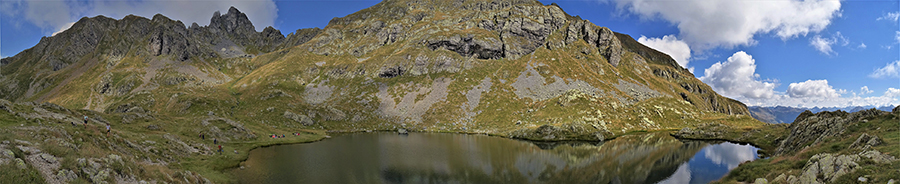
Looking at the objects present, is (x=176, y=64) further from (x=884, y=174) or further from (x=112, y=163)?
(x=884, y=174)

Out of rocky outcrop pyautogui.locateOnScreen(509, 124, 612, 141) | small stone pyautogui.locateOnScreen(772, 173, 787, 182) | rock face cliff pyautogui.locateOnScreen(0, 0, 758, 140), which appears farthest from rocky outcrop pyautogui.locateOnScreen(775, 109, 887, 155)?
rock face cliff pyautogui.locateOnScreen(0, 0, 758, 140)

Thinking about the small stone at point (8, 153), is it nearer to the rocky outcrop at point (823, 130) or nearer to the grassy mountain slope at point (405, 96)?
the grassy mountain slope at point (405, 96)

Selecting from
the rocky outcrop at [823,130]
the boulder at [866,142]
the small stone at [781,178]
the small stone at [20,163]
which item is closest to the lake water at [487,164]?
the rocky outcrop at [823,130]

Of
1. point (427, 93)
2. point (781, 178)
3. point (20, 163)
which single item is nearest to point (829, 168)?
point (781, 178)

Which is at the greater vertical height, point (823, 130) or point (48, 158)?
point (823, 130)

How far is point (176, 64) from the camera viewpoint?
196m

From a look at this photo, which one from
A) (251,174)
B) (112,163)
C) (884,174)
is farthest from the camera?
(251,174)

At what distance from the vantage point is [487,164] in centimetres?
5484

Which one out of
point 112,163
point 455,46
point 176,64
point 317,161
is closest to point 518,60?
point 455,46

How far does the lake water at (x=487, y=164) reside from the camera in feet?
145

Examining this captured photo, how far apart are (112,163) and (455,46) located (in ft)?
582

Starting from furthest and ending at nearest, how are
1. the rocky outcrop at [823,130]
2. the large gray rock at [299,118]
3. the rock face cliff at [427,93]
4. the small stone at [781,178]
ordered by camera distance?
the rock face cliff at [427,93], the large gray rock at [299,118], the rocky outcrop at [823,130], the small stone at [781,178]

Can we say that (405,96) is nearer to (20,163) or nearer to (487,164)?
(487,164)

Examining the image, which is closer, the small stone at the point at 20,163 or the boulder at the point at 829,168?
the small stone at the point at 20,163
